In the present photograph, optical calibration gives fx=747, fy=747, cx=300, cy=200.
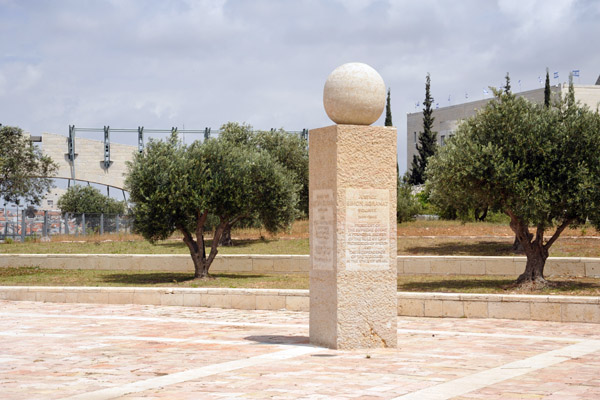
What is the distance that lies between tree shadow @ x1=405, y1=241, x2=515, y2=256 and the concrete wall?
35483 mm

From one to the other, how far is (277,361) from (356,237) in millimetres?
2137

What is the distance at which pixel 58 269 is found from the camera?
27.8m

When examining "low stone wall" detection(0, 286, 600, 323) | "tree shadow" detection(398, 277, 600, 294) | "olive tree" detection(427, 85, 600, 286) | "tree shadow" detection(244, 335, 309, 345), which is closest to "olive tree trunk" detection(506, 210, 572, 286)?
"olive tree" detection(427, 85, 600, 286)

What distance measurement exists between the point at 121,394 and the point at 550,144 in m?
14.7

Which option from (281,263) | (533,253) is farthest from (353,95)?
(281,263)

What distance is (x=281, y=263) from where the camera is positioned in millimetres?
26719

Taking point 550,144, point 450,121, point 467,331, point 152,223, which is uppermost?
point 450,121

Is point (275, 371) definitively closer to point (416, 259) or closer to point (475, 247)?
point (416, 259)

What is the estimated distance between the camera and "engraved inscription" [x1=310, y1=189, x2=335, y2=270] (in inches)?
417

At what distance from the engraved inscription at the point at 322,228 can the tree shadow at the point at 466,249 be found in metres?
19.4

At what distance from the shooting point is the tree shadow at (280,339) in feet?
37.0

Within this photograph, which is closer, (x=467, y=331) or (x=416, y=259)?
(x=467, y=331)

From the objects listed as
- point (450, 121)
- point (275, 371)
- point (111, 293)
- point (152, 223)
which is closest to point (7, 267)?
point (152, 223)

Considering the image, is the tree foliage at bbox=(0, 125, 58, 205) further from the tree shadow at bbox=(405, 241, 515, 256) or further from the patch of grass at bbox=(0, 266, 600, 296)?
the tree shadow at bbox=(405, 241, 515, 256)
